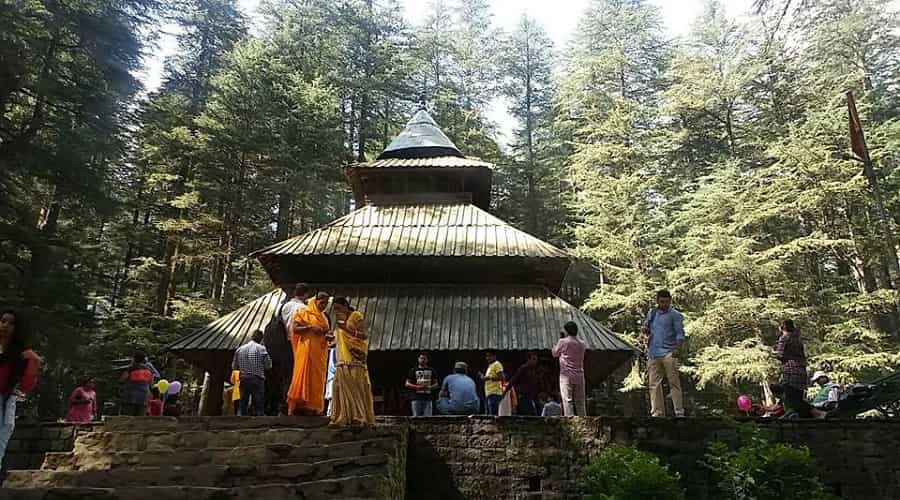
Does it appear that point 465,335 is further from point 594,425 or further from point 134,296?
point 134,296

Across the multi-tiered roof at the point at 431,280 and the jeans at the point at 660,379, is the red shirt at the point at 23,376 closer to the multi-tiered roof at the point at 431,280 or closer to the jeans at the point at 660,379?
the multi-tiered roof at the point at 431,280

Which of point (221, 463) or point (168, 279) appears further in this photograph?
point (168, 279)

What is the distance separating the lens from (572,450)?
858 cm

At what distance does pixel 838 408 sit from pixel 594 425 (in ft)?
12.5

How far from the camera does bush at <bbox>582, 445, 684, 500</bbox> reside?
6.97m

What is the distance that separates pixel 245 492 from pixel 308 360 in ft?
10.3

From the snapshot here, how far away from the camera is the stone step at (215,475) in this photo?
5480 mm

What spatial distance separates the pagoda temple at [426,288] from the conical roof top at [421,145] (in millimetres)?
1824

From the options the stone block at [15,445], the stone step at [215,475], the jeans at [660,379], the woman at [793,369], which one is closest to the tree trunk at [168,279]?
the stone block at [15,445]

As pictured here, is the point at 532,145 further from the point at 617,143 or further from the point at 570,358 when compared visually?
the point at 570,358

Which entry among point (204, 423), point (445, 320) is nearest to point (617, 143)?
point (445, 320)

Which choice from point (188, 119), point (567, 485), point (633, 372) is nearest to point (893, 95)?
point (633, 372)

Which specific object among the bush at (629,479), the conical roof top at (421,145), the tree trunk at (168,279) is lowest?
the bush at (629,479)

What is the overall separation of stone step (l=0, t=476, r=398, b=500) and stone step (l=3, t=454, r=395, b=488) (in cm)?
42
